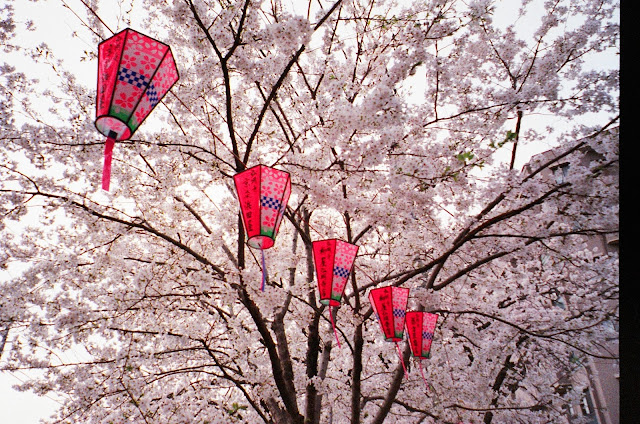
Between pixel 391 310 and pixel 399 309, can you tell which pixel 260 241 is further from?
pixel 399 309

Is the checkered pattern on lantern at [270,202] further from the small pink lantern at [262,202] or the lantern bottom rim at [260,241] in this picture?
the lantern bottom rim at [260,241]

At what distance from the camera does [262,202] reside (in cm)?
360

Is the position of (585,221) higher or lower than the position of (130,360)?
higher

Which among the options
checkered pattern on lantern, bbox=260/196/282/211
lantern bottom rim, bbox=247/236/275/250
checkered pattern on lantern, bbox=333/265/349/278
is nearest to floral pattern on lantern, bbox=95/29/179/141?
checkered pattern on lantern, bbox=260/196/282/211

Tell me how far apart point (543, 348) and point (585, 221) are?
559 centimetres

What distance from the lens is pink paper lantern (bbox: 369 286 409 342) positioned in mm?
4969

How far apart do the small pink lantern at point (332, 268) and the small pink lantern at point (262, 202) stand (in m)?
1.06

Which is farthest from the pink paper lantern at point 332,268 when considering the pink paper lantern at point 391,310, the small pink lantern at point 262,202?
the small pink lantern at point 262,202

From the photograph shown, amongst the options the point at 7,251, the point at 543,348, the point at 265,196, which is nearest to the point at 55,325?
the point at 7,251

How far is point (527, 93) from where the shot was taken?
5102 mm

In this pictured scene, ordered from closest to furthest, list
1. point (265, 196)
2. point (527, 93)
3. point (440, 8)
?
point (265, 196), point (440, 8), point (527, 93)

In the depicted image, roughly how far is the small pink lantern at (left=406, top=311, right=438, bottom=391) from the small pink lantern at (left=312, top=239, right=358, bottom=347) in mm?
1742

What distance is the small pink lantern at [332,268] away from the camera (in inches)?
176
